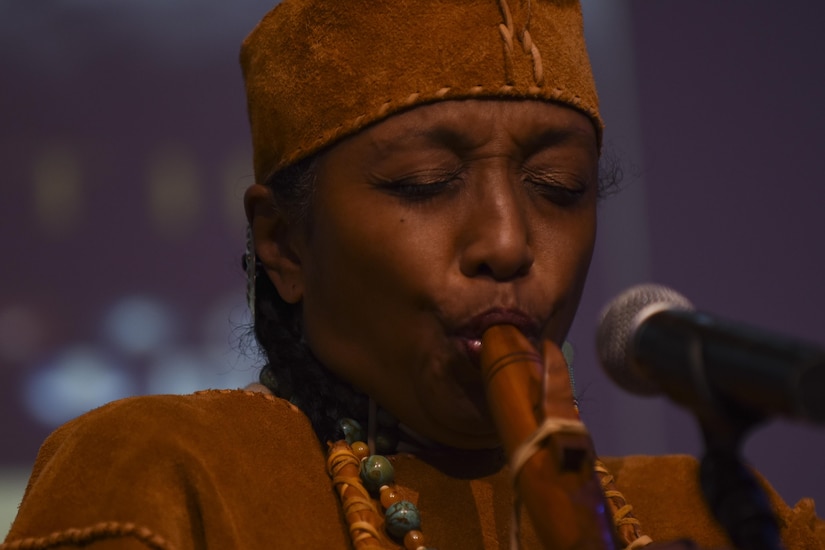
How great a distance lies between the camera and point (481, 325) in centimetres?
146

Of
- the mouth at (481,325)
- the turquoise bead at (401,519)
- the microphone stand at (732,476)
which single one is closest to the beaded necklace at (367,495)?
the turquoise bead at (401,519)

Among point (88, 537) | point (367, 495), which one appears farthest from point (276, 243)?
point (88, 537)

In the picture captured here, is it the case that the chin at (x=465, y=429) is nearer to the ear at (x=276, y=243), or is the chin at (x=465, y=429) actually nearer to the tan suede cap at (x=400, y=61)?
the ear at (x=276, y=243)

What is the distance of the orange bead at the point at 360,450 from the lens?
1585 mm

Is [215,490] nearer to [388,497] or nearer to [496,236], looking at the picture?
[388,497]

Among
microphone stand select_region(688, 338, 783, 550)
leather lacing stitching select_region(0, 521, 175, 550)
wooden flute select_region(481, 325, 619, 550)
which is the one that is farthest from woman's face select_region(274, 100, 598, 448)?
microphone stand select_region(688, 338, 783, 550)

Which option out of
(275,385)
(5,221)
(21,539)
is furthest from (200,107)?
(21,539)

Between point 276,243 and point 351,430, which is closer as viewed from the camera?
point 351,430

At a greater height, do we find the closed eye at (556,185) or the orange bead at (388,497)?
the closed eye at (556,185)

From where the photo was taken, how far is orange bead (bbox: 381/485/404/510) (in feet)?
5.04

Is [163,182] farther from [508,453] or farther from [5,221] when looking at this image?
[508,453]

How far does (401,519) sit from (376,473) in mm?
79

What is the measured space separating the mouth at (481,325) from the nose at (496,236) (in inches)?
1.8

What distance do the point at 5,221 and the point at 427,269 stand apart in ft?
3.98
